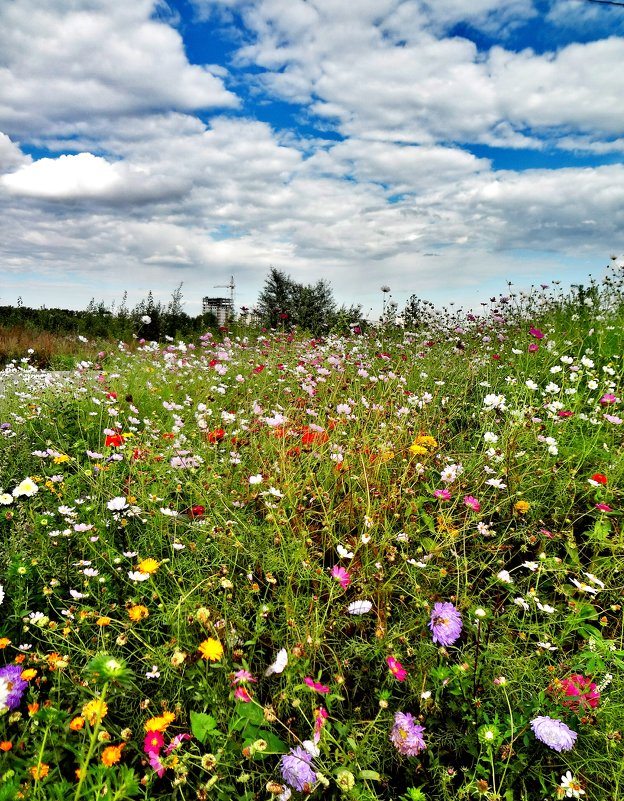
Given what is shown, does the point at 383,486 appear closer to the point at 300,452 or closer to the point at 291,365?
the point at 300,452

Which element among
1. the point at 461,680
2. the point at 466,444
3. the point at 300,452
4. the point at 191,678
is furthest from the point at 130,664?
the point at 466,444

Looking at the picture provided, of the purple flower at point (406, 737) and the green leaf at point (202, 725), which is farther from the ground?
the green leaf at point (202, 725)

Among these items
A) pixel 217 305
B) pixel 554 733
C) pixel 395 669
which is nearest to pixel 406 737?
pixel 395 669

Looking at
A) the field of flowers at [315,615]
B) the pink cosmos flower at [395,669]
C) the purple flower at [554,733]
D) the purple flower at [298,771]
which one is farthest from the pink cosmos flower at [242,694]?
the purple flower at [554,733]

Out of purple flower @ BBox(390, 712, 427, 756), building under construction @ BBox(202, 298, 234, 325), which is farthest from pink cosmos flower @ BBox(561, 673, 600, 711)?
building under construction @ BBox(202, 298, 234, 325)

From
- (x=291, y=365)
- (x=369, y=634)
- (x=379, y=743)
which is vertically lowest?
(x=379, y=743)

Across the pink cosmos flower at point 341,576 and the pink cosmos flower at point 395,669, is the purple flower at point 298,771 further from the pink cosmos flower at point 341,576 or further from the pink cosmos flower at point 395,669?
the pink cosmos flower at point 341,576

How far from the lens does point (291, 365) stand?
4.93m

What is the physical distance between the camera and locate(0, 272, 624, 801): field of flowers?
4.64 feet

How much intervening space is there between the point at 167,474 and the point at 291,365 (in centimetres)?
235

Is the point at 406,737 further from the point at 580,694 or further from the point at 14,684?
the point at 14,684

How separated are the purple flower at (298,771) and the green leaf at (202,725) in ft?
0.71

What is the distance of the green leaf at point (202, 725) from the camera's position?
4.48 ft

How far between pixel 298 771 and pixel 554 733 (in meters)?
0.66
